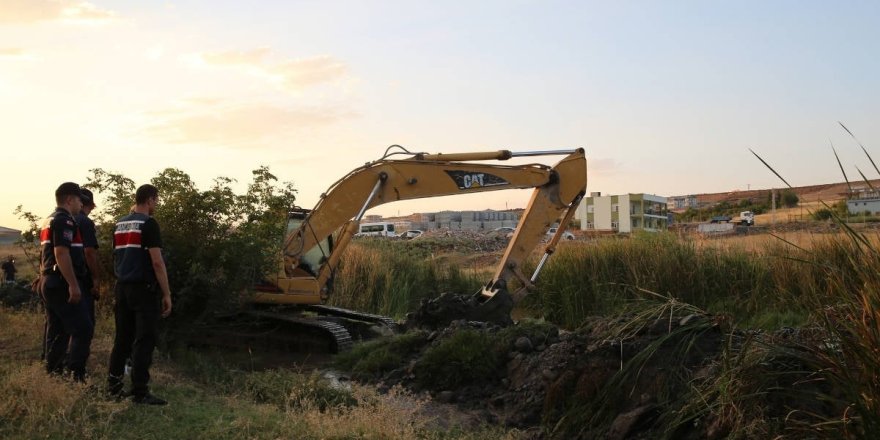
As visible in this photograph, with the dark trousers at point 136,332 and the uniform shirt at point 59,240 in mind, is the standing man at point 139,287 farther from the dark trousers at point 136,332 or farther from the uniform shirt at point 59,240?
the uniform shirt at point 59,240

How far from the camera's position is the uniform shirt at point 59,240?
299 inches

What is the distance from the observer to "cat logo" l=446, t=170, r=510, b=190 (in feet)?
42.3

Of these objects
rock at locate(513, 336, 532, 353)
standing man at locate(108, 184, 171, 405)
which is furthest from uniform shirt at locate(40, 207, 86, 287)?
rock at locate(513, 336, 532, 353)

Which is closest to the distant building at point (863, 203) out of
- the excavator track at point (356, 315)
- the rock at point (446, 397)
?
the rock at point (446, 397)

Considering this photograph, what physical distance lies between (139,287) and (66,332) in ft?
3.89

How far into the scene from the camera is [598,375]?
767 cm

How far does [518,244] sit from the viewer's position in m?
13.4

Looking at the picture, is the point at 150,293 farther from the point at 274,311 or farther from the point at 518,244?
the point at 518,244

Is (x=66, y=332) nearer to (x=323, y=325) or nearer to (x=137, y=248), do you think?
(x=137, y=248)

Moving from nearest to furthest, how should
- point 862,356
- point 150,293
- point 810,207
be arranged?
point 862,356, point 810,207, point 150,293

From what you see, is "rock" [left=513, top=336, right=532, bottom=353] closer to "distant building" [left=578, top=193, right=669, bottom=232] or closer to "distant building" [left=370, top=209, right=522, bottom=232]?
"distant building" [left=578, top=193, right=669, bottom=232]

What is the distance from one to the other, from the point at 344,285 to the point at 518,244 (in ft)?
21.2

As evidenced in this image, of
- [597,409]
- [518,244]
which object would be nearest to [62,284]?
[597,409]

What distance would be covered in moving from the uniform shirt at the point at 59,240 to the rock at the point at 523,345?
4845 mm
